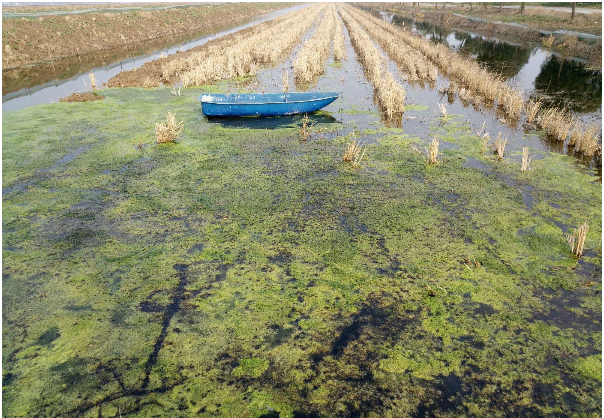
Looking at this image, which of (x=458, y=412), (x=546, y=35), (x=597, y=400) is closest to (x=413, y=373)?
(x=458, y=412)

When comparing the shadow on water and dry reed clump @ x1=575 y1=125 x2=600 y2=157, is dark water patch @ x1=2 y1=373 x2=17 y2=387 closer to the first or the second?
the shadow on water

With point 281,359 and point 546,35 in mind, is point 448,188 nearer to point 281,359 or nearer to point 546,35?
point 281,359

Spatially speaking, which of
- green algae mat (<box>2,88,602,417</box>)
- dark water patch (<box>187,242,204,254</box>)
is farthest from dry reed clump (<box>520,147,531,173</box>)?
dark water patch (<box>187,242,204,254</box>)

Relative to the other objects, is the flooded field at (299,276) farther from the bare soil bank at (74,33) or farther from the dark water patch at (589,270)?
the bare soil bank at (74,33)

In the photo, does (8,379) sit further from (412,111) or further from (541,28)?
(541,28)

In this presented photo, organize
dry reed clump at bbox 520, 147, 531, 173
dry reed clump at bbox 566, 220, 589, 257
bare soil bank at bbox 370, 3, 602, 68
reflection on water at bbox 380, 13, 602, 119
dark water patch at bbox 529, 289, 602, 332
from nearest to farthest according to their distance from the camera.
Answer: dark water patch at bbox 529, 289, 602, 332 < dry reed clump at bbox 566, 220, 589, 257 < dry reed clump at bbox 520, 147, 531, 173 < reflection on water at bbox 380, 13, 602, 119 < bare soil bank at bbox 370, 3, 602, 68

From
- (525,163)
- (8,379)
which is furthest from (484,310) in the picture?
(8,379)
